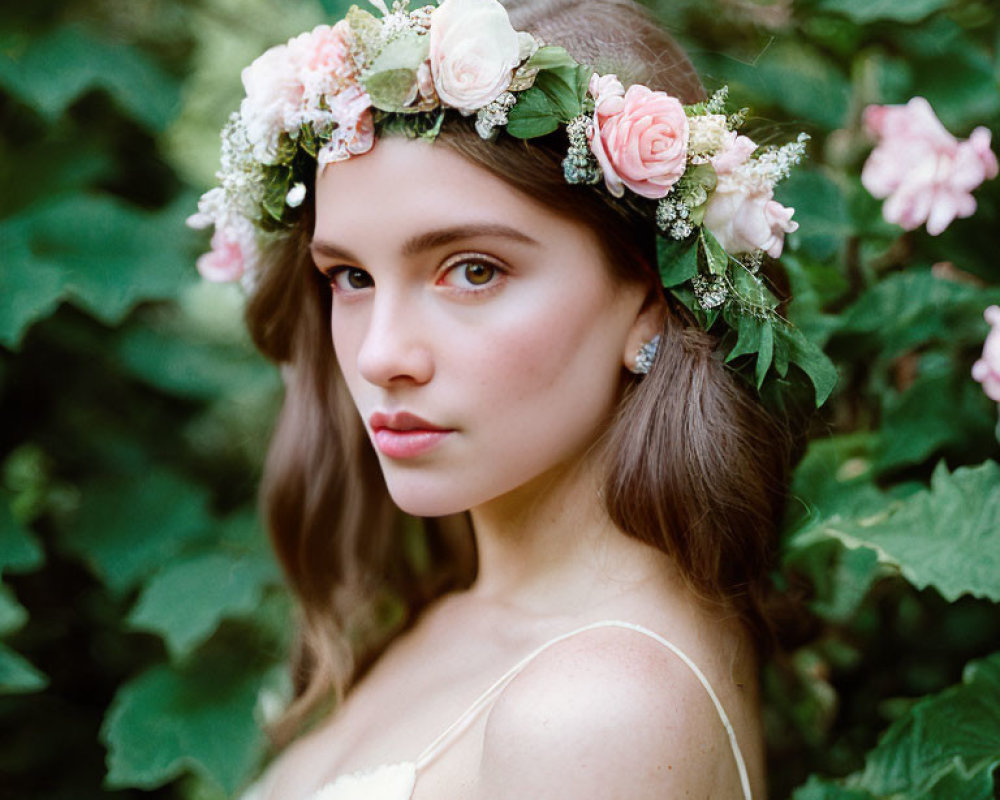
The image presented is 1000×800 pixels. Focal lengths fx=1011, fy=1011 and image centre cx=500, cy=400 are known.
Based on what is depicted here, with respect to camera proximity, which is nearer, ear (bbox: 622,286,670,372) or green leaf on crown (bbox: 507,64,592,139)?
green leaf on crown (bbox: 507,64,592,139)

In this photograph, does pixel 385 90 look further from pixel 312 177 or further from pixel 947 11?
pixel 947 11

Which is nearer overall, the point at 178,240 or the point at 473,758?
the point at 473,758

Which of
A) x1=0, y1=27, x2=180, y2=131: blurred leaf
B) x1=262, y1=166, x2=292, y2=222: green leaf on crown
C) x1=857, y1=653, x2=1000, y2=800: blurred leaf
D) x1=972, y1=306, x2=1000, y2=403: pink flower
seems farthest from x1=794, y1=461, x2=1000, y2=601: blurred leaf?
x1=0, y1=27, x2=180, y2=131: blurred leaf

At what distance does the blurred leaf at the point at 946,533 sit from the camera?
1.32 metres

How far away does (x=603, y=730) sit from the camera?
109 centimetres

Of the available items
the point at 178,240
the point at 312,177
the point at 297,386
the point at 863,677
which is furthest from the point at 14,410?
the point at 863,677

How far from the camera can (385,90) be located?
4.21 ft

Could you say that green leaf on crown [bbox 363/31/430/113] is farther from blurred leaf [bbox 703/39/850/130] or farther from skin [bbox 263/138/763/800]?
blurred leaf [bbox 703/39/850/130]

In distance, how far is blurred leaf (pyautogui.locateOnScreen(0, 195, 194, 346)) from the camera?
1.92 metres

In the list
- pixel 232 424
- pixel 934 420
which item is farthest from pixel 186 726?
pixel 934 420

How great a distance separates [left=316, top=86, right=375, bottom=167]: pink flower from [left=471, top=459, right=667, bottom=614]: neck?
1.73 feet

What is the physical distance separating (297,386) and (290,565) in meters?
0.35

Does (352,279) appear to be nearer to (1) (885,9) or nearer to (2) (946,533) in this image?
(2) (946,533)

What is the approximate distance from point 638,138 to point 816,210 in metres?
0.72
